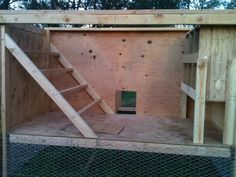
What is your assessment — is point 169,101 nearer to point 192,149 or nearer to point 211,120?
point 211,120

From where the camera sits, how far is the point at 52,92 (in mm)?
2922

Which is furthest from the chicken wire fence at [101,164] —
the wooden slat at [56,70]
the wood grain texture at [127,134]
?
the wooden slat at [56,70]

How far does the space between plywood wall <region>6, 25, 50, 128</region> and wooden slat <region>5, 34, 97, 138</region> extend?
12cm

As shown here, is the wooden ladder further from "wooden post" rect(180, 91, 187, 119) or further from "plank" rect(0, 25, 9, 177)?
"wooden post" rect(180, 91, 187, 119)

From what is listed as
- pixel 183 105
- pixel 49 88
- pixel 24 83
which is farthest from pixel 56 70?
pixel 183 105

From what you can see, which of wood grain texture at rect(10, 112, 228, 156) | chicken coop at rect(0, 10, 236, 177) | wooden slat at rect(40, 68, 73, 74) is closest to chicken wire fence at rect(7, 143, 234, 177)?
chicken coop at rect(0, 10, 236, 177)

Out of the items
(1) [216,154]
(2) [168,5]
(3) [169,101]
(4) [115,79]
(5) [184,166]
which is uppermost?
(2) [168,5]

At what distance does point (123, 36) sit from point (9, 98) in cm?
182

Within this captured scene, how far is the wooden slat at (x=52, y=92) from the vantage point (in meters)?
2.92

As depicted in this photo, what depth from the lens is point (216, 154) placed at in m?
2.75

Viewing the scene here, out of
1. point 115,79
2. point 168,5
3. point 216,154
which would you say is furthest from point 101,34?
point 168,5

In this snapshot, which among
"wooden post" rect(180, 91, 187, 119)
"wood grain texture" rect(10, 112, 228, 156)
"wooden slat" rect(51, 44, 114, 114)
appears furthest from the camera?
"wooden slat" rect(51, 44, 114, 114)

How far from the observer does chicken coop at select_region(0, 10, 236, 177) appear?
Answer: 2.70 m

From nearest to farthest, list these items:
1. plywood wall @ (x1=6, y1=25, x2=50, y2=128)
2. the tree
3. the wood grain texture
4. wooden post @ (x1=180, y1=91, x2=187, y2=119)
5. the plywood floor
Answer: the wood grain texture, the plywood floor, plywood wall @ (x1=6, y1=25, x2=50, y2=128), wooden post @ (x1=180, y1=91, x2=187, y2=119), the tree
